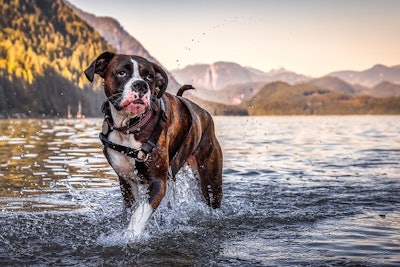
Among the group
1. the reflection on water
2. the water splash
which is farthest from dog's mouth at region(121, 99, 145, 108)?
the reflection on water

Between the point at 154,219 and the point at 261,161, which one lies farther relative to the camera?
the point at 261,161

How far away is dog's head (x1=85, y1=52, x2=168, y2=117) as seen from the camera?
5660 mm

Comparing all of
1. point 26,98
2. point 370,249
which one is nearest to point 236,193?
point 370,249

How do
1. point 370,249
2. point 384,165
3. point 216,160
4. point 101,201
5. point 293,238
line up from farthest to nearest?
point 384,165 < point 101,201 < point 216,160 < point 293,238 < point 370,249

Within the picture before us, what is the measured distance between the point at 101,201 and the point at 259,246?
175 inches

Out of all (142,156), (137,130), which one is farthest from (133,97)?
(142,156)

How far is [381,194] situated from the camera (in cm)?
1018

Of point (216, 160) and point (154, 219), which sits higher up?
point (216, 160)

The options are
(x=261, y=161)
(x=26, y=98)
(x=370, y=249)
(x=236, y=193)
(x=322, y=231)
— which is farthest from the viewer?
(x=26, y=98)

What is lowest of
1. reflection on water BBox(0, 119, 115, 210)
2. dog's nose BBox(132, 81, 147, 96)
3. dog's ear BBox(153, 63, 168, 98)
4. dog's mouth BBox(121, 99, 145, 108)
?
reflection on water BBox(0, 119, 115, 210)

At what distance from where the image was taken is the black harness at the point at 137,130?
19.7ft

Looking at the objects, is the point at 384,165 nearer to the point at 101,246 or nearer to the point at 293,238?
the point at 293,238

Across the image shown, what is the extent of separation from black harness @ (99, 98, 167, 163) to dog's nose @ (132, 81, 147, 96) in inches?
16.9

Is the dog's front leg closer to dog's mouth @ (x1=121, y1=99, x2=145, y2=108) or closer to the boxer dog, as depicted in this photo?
the boxer dog
